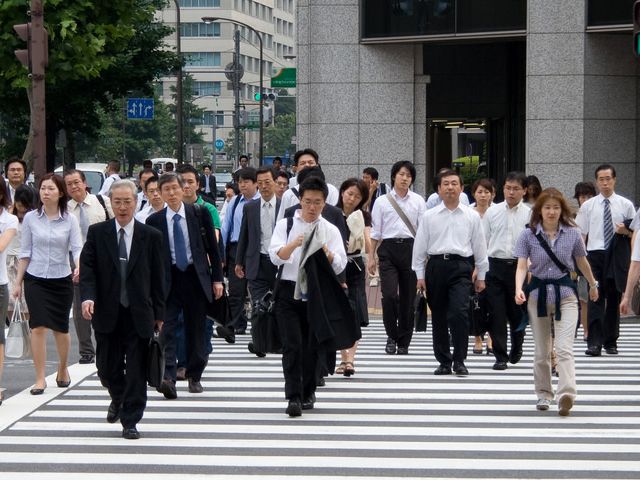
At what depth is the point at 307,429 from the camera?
385 inches

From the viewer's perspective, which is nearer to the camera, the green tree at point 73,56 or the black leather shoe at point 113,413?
the black leather shoe at point 113,413

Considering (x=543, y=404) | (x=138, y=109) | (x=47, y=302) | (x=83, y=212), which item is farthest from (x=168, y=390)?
(x=138, y=109)

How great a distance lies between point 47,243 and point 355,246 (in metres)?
2.94

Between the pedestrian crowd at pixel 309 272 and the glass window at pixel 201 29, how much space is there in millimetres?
137800

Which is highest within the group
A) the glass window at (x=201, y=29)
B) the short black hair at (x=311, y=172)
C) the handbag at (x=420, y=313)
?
the glass window at (x=201, y=29)

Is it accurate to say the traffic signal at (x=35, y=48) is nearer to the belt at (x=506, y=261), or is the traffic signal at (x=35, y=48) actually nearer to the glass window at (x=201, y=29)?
the belt at (x=506, y=261)

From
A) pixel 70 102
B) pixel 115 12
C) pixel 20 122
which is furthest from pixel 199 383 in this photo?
pixel 20 122

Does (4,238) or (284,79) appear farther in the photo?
(284,79)

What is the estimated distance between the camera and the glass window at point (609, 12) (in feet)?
80.6

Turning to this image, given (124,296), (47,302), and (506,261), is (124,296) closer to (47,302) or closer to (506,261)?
(47,302)

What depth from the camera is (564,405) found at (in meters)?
10.4

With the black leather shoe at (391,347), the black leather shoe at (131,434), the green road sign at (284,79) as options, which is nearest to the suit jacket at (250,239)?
the black leather shoe at (391,347)

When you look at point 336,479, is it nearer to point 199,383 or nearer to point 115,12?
point 199,383

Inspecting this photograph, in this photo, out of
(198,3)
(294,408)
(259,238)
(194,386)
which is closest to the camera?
(294,408)
